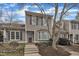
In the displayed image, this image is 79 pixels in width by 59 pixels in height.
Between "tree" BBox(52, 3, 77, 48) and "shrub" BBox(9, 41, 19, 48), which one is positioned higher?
"tree" BBox(52, 3, 77, 48)

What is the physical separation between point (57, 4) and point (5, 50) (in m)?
1.43

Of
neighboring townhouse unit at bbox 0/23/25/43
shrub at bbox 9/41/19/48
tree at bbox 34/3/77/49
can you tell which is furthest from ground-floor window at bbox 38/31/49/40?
shrub at bbox 9/41/19/48

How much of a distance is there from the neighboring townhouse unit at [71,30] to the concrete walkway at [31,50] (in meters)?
0.65

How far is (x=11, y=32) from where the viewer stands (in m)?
6.87

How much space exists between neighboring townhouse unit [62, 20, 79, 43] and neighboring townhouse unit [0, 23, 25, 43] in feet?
2.78

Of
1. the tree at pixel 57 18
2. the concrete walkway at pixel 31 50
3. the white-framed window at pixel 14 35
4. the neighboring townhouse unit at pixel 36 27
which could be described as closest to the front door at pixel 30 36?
the neighboring townhouse unit at pixel 36 27

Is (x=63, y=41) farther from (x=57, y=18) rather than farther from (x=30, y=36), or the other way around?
(x=30, y=36)

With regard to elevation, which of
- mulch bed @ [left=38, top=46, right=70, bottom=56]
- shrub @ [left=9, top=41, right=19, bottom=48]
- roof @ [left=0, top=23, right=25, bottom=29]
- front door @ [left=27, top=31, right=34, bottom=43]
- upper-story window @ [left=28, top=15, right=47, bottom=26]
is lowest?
mulch bed @ [left=38, top=46, right=70, bottom=56]

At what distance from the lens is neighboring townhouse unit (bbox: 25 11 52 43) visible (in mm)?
6828

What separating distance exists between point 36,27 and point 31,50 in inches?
19.2

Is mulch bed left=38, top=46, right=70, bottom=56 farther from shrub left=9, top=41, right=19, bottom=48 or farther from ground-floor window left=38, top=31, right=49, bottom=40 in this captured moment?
shrub left=9, top=41, right=19, bottom=48

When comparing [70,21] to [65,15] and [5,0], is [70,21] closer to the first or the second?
[65,15]

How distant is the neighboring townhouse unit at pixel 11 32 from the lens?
685 centimetres

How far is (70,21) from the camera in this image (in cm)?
682
